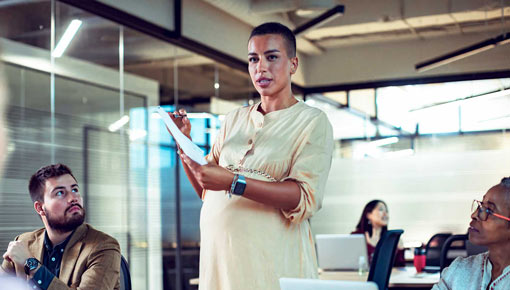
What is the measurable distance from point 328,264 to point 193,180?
12.1 ft

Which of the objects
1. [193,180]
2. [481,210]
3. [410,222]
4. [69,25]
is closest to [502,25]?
[410,222]

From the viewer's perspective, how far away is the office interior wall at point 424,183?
30.0 ft

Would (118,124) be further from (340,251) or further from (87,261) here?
Answer: (87,261)

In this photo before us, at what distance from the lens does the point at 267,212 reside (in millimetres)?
1525

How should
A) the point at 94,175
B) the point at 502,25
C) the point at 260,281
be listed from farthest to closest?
the point at 502,25 < the point at 94,175 < the point at 260,281

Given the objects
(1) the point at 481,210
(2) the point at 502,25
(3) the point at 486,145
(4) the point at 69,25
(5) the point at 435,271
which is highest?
(2) the point at 502,25

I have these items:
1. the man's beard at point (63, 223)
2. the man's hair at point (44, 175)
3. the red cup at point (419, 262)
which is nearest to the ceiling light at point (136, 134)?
the red cup at point (419, 262)

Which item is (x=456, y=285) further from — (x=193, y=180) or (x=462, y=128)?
(x=462, y=128)

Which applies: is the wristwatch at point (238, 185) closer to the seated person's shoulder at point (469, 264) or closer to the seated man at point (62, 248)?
the seated person's shoulder at point (469, 264)

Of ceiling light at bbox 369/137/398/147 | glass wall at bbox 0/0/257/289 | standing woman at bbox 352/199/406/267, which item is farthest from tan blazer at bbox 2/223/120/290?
ceiling light at bbox 369/137/398/147

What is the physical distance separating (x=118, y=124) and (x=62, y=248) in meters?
3.34

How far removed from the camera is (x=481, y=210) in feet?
7.39

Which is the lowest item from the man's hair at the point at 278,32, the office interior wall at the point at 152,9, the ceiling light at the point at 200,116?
the man's hair at the point at 278,32

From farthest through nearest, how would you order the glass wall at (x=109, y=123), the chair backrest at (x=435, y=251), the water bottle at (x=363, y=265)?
the chair backrest at (x=435, y=251)
the water bottle at (x=363, y=265)
the glass wall at (x=109, y=123)
